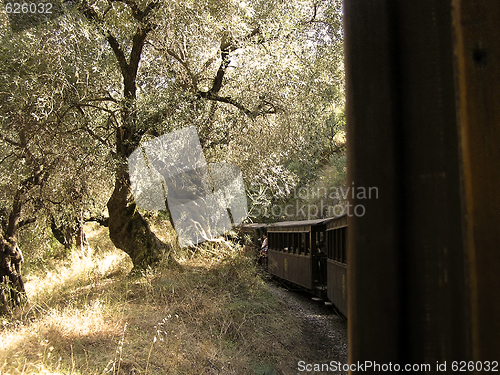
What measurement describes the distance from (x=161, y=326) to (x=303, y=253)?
25.7 feet

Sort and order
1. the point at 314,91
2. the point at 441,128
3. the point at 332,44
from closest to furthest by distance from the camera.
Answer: the point at 441,128, the point at 314,91, the point at 332,44

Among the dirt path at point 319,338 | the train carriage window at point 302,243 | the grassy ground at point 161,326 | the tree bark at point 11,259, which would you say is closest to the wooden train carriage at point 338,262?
the dirt path at point 319,338

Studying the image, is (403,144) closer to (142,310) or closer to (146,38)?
(142,310)

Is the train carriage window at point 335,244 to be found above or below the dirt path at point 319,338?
above

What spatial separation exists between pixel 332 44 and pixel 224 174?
421 cm

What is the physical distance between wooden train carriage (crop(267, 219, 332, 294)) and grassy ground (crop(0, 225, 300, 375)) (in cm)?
218

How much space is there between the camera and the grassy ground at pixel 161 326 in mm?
5289

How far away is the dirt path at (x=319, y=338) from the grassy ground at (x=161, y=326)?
262mm

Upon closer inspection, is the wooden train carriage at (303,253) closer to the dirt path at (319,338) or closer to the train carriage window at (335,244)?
the dirt path at (319,338)

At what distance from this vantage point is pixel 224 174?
11.1 m

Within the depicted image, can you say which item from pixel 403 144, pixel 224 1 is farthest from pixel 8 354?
pixel 224 1

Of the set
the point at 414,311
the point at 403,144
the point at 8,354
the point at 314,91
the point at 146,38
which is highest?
the point at 146,38

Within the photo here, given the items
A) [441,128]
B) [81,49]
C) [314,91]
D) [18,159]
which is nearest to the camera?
[441,128]

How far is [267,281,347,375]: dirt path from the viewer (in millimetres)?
7273
